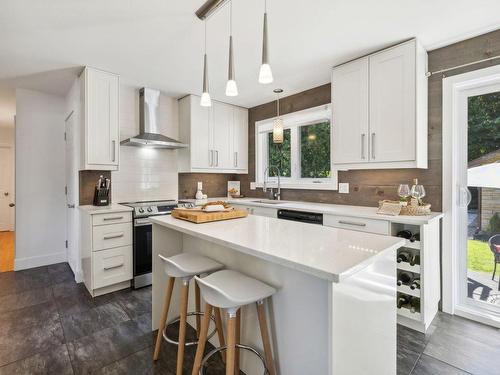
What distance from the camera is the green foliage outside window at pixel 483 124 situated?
218 centimetres

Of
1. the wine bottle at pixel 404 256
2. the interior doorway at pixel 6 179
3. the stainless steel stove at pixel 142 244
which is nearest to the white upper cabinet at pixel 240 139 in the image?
the stainless steel stove at pixel 142 244

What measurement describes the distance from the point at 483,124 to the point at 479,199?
2.08ft

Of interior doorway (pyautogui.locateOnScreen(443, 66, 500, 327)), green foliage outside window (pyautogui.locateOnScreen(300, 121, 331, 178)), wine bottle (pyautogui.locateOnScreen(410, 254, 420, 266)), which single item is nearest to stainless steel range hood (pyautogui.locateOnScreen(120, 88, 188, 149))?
green foliage outside window (pyautogui.locateOnScreen(300, 121, 331, 178))

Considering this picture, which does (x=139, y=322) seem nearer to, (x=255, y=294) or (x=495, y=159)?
(x=255, y=294)

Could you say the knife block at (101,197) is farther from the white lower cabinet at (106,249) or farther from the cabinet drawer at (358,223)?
the cabinet drawer at (358,223)

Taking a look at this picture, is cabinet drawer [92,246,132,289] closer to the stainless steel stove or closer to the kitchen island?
the stainless steel stove

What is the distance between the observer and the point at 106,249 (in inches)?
107

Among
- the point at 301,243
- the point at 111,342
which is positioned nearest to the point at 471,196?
the point at 301,243

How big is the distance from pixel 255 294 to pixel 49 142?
12.7 ft

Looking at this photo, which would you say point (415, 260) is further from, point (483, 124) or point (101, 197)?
point (101, 197)

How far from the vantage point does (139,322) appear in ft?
7.25

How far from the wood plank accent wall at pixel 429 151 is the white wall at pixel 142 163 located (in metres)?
1.62

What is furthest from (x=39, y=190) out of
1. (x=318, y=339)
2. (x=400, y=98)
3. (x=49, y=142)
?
(x=400, y=98)

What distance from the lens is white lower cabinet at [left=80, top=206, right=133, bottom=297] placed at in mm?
2648
